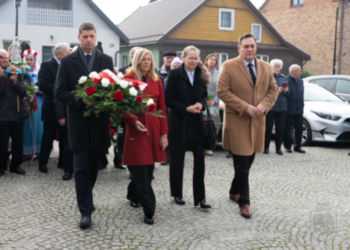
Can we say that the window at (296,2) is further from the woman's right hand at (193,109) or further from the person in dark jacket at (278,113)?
the woman's right hand at (193,109)

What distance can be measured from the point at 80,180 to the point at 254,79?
2.45 m

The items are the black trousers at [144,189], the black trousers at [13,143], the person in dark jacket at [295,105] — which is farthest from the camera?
the person in dark jacket at [295,105]

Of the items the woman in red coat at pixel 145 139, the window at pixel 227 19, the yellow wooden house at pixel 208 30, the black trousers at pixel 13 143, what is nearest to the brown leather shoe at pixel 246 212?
the woman in red coat at pixel 145 139

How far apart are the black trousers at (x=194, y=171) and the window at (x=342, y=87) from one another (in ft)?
29.7

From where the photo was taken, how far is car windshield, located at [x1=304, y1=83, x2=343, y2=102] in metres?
12.1

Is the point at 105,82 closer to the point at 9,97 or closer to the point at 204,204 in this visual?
the point at 204,204

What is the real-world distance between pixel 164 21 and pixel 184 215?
98.9 feet

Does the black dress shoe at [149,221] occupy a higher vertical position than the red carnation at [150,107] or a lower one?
lower

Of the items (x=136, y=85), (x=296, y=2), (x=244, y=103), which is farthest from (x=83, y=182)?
(x=296, y=2)

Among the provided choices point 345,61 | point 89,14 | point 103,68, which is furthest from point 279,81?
point 345,61

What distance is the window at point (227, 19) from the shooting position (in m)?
34.1

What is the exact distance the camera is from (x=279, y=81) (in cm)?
1010

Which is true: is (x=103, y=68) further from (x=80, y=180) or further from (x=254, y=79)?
(x=254, y=79)

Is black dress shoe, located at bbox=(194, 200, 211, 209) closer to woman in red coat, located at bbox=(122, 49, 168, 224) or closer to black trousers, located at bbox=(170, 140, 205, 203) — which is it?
black trousers, located at bbox=(170, 140, 205, 203)
